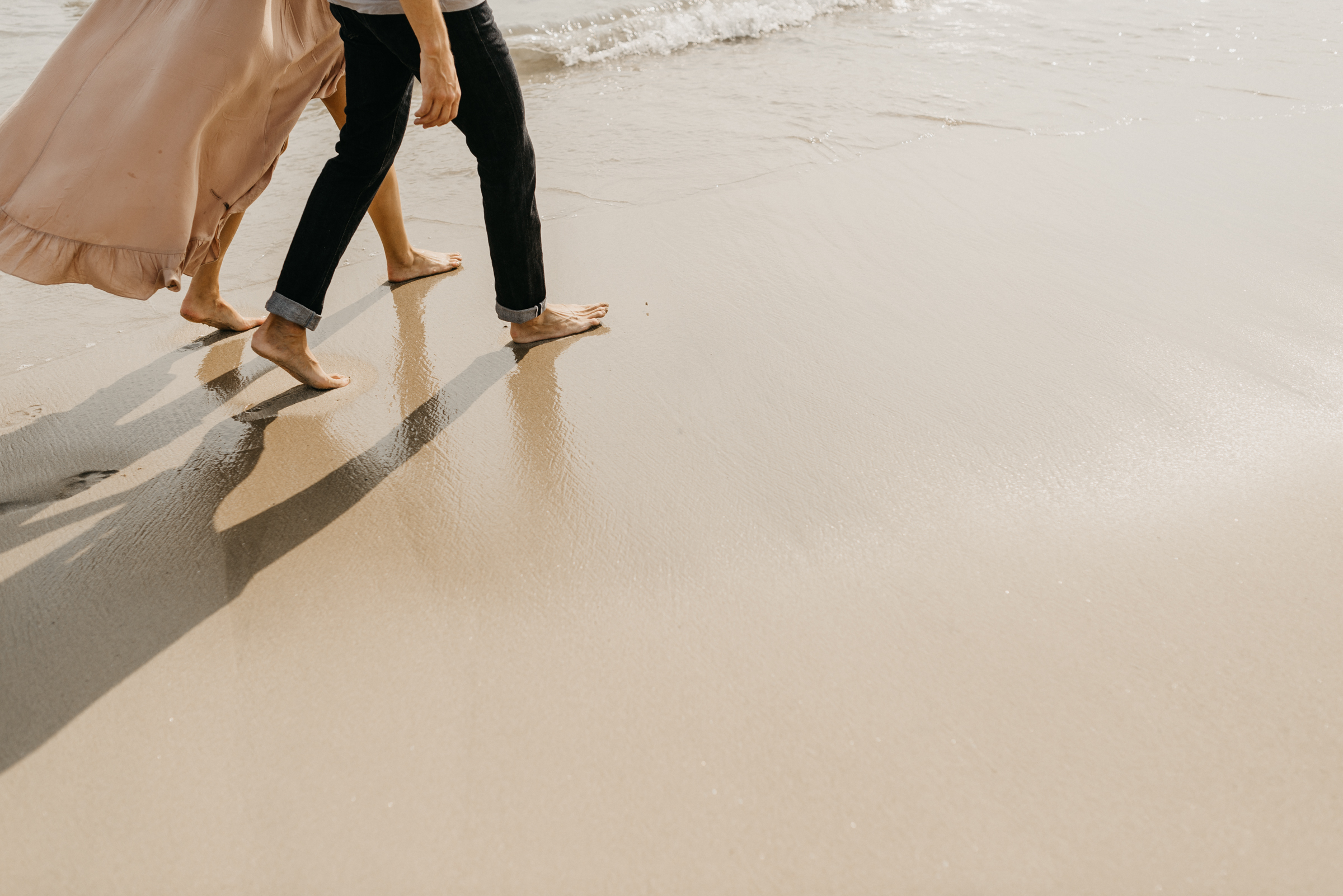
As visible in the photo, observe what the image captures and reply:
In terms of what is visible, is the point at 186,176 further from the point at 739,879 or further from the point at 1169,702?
the point at 1169,702

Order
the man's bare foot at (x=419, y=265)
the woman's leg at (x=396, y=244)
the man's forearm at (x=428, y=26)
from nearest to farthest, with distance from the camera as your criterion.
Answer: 1. the man's forearm at (x=428, y=26)
2. the woman's leg at (x=396, y=244)
3. the man's bare foot at (x=419, y=265)

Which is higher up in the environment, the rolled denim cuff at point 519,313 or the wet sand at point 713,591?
the rolled denim cuff at point 519,313

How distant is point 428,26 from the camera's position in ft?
5.70

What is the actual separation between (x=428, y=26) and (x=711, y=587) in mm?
1247

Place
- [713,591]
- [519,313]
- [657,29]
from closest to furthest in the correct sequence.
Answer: [713,591] < [519,313] < [657,29]

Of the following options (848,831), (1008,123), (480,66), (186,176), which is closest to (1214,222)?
(1008,123)

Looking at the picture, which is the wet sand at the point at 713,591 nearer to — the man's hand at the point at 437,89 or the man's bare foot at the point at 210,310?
the man's bare foot at the point at 210,310

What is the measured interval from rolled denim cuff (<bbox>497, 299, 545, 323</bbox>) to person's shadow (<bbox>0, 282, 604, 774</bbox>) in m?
0.12

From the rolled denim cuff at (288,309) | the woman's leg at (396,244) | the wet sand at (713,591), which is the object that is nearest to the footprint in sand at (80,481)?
the wet sand at (713,591)

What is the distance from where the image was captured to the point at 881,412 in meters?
1.99

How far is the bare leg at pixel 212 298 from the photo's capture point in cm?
228

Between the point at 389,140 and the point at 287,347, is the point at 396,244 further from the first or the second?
the point at 287,347

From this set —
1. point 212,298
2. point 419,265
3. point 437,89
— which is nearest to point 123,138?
point 212,298

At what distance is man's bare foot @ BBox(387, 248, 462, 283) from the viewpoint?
2.70 meters
